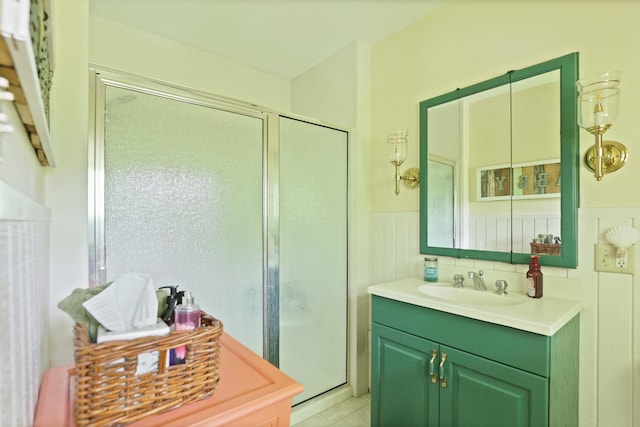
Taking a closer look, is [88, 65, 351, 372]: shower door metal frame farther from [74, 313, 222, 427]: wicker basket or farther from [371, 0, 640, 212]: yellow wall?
[74, 313, 222, 427]: wicker basket

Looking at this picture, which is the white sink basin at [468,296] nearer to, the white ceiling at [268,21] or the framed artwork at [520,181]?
the framed artwork at [520,181]

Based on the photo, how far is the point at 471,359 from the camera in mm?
1271

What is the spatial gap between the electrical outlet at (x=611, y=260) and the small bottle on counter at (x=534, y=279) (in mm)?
206

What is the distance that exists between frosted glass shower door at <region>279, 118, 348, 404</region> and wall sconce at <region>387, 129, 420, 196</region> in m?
0.37

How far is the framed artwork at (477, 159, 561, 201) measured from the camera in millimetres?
1434

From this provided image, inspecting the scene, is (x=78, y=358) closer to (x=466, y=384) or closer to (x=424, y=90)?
(x=466, y=384)

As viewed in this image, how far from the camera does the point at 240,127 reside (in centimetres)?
164

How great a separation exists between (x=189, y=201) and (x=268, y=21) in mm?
1344

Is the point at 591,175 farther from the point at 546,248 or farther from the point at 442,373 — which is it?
the point at 442,373

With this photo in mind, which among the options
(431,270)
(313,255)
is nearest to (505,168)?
(431,270)

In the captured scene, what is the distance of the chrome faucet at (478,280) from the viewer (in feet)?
5.26

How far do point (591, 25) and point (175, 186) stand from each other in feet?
6.41

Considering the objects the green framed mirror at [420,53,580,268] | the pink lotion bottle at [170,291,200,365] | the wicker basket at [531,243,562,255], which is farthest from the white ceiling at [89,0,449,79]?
the pink lotion bottle at [170,291,200,365]

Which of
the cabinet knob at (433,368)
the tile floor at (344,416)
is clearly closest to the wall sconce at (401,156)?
the cabinet knob at (433,368)
